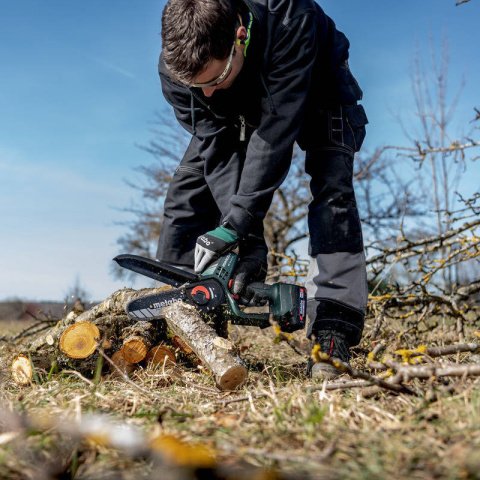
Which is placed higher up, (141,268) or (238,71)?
(238,71)

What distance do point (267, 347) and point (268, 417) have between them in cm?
263

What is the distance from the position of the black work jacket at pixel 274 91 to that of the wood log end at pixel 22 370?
1.42 m

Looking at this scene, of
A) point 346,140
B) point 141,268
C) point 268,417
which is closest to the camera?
point 268,417

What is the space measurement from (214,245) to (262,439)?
149 centimetres

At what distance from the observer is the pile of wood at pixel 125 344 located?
2334mm

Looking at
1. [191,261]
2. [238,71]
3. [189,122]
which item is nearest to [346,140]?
[238,71]

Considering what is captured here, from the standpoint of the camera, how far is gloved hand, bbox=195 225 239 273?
2674mm

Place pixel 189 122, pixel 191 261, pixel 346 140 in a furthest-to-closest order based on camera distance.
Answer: pixel 191 261, pixel 189 122, pixel 346 140

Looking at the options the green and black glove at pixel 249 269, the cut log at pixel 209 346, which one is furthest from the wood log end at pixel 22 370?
the green and black glove at pixel 249 269

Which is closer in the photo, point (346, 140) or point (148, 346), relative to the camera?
point (148, 346)

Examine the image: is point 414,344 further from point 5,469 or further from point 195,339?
point 5,469

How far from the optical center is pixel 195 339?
2.44 metres

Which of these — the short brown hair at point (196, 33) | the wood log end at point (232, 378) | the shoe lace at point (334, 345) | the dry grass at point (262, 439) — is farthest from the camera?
the shoe lace at point (334, 345)

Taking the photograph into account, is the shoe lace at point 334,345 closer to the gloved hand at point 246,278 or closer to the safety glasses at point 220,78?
the gloved hand at point 246,278
